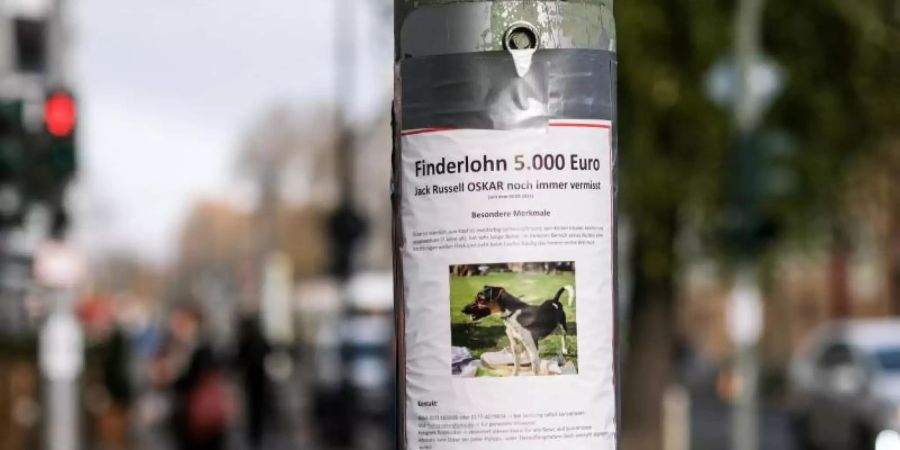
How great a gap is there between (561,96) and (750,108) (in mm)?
15792

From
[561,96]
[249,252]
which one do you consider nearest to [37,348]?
[561,96]

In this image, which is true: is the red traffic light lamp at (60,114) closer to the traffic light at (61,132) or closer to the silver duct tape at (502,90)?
the traffic light at (61,132)

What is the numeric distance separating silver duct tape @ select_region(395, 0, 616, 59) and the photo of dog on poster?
0.51m

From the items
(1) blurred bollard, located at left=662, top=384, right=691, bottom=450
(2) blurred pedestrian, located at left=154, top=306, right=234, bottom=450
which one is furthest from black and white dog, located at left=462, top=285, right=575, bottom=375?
(1) blurred bollard, located at left=662, top=384, right=691, bottom=450

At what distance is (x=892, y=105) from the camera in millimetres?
22766

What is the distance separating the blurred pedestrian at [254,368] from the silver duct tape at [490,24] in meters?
19.3

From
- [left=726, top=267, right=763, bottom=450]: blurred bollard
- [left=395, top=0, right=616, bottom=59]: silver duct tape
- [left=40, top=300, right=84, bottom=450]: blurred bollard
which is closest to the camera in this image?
[left=395, top=0, right=616, bottom=59]: silver duct tape

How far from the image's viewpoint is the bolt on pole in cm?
430

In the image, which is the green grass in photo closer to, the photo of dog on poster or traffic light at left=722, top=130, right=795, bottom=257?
the photo of dog on poster

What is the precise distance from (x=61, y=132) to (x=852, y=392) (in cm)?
957

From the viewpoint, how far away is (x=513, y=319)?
14.2 feet

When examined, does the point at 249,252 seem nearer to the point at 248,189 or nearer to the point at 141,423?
the point at 248,189

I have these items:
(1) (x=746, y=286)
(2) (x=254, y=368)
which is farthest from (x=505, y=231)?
(2) (x=254, y=368)

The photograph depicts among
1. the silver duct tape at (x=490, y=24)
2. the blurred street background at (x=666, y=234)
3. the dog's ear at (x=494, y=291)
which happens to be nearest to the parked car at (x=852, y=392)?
the blurred street background at (x=666, y=234)
